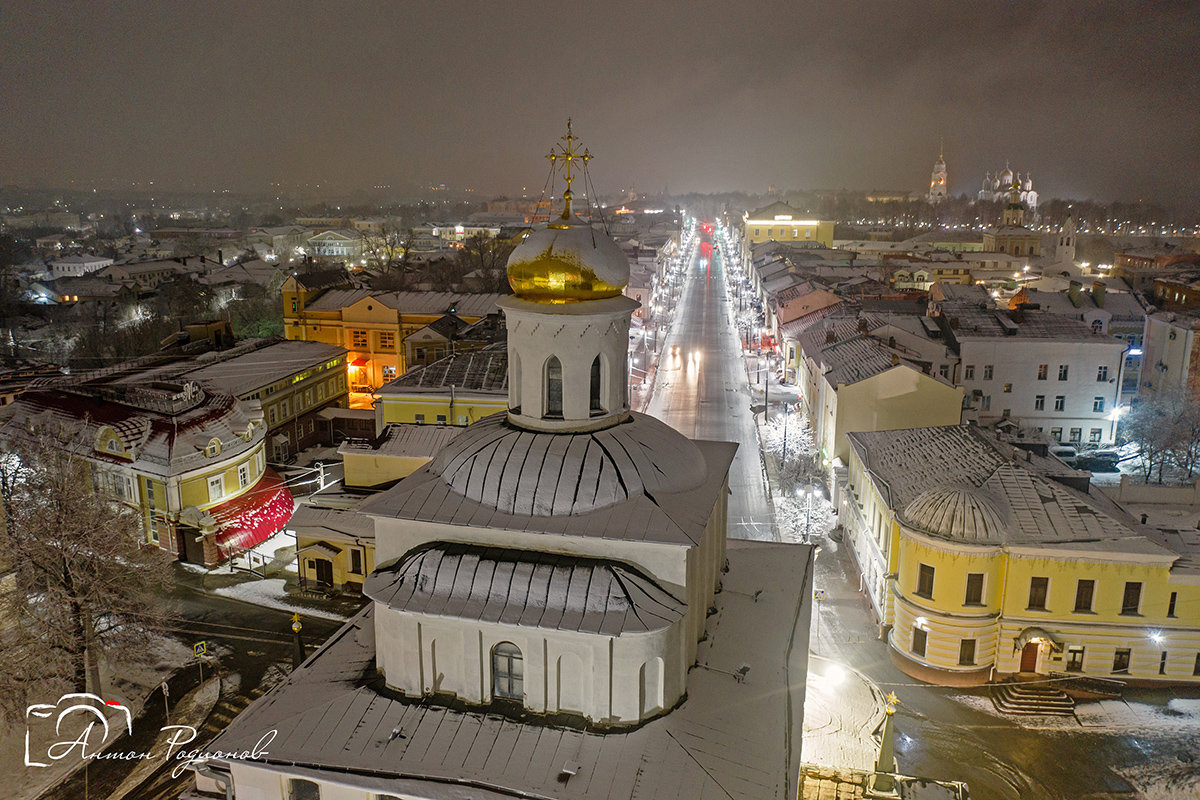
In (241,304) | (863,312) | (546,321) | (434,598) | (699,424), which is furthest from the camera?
(241,304)

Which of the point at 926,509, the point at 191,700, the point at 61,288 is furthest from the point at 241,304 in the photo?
the point at 926,509

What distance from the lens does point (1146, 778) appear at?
17.5 m

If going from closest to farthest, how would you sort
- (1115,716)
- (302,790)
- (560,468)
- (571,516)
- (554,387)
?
(302,790), (571,516), (560,468), (554,387), (1115,716)

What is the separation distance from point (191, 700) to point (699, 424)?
1104 inches

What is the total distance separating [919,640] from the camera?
21297 mm

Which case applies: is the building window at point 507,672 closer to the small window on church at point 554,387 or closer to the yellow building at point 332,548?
the small window on church at point 554,387

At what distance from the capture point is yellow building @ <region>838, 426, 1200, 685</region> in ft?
66.7

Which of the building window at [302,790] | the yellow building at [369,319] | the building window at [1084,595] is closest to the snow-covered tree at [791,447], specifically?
the building window at [1084,595]

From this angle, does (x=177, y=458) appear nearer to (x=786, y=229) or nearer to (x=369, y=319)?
(x=369, y=319)

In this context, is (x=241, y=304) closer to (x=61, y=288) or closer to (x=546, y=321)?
(x=61, y=288)

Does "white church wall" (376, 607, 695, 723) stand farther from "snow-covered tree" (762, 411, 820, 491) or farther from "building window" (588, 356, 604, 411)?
"snow-covered tree" (762, 411, 820, 491)

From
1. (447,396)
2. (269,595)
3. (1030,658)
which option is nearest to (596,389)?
(1030,658)

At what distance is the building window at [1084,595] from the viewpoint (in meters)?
20.5

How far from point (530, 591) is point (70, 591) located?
44.4ft
